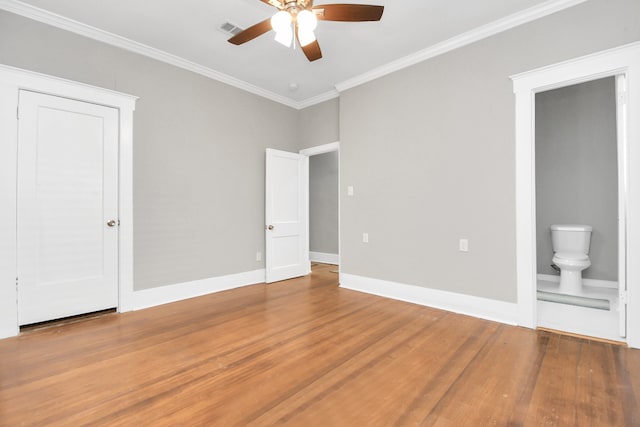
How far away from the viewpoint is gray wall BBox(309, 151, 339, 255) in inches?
248

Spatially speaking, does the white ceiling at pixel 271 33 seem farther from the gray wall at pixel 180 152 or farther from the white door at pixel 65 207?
the white door at pixel 65 207

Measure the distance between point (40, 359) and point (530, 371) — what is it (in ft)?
11.3

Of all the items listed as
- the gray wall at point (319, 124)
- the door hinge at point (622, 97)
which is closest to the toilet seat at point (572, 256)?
the door hinge at point (622, 97)

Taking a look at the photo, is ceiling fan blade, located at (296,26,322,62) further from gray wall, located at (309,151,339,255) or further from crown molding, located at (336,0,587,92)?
gray wall, located at (309,151,339,255)

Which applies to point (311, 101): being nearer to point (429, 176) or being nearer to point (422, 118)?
point (422, 118)

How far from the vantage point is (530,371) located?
1.91m

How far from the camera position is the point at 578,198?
3854mm

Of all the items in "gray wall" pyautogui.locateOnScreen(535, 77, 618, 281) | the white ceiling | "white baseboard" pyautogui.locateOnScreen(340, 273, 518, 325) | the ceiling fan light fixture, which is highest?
the white ceiling

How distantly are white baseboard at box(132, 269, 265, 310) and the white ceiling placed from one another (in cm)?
277

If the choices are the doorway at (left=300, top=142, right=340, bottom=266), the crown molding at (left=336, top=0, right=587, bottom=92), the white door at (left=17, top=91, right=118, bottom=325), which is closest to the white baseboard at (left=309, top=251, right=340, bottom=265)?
the doorway at (left=300, top=142, right=340, bottom=266)

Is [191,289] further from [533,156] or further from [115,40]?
[533,156]

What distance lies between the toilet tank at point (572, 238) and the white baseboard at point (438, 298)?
1.58m

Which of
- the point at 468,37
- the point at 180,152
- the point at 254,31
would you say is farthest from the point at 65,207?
the point at 468,37

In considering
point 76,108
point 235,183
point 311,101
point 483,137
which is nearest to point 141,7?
point 76,108
